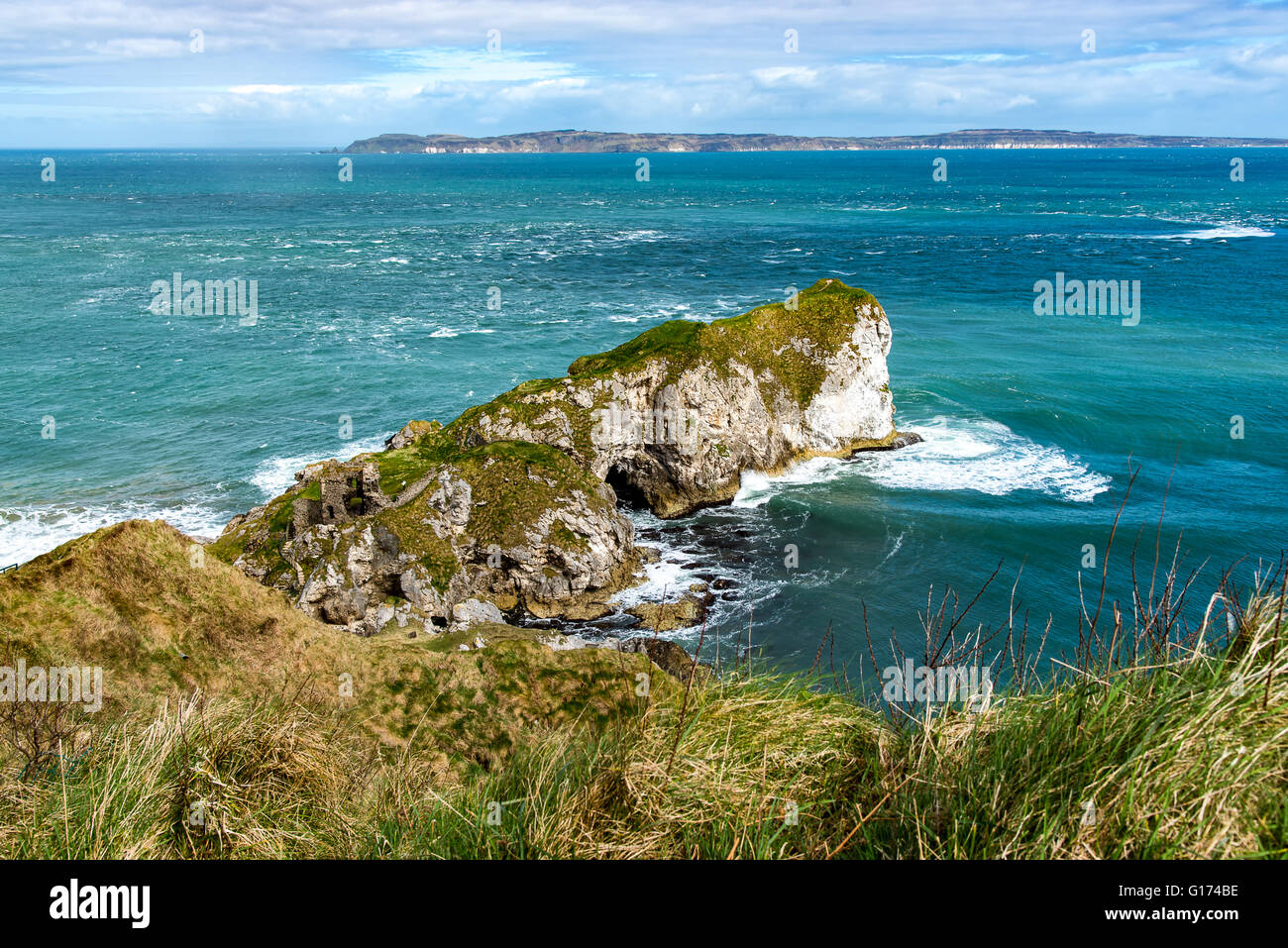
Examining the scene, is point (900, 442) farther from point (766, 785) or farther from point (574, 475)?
point (766, 785)

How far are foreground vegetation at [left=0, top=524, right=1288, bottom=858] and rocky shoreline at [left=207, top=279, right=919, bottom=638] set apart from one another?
43.6ft

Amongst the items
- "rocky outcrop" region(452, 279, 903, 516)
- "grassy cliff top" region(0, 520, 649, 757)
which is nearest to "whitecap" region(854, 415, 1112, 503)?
"rocky outcrop" region(452, 279, 903, 516)

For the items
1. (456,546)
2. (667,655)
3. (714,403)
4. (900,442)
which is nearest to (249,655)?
(667,655)

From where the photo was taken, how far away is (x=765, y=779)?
6.87 metres

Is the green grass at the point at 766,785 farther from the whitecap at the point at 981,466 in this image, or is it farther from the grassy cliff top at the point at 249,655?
the whitecap at the point at 981,466

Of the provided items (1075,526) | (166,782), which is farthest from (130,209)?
(166,782)

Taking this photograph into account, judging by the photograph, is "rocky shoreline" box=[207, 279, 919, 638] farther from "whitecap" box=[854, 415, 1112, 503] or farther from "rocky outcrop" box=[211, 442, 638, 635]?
"whitecap" box=[854, 415, 1112, 503]

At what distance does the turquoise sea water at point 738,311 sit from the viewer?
117 ft

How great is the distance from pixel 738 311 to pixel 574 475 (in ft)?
139

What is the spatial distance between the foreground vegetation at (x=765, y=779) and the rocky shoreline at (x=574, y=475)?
1327 cm

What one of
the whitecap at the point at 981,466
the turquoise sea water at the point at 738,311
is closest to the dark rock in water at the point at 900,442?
Answer: the whitecap at the point at 981,466

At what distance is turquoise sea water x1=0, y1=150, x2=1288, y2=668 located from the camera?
1403 inches

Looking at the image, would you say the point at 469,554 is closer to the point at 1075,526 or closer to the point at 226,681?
the point at 226,681
